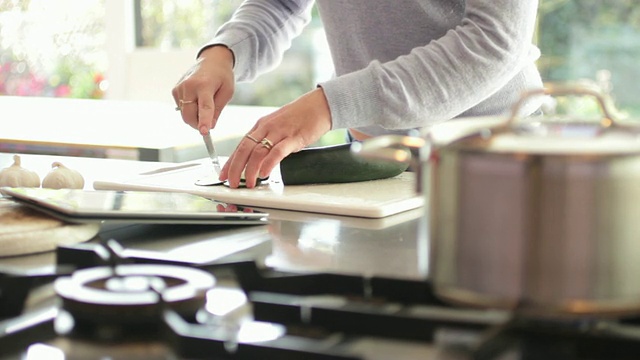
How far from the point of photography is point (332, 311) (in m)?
0.59

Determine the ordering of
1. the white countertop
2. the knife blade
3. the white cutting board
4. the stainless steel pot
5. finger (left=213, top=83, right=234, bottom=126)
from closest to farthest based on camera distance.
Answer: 1. the stainless steel pot
2. the white cutting board
3. the knife blade
4. finger (left=213, top=83, right=234, bottom=126)
5. the white countertop

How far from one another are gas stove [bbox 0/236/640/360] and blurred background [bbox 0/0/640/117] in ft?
9.03

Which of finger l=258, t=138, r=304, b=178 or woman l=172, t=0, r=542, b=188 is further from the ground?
woman l=172, t=0, r=542, b=188

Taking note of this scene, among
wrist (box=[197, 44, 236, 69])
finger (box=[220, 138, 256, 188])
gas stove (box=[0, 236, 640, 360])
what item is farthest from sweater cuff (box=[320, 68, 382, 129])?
gas stove (box=[0, 236, 640, 360])

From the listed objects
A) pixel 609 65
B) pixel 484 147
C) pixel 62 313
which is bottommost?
pixel 62 313

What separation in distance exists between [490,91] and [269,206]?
A: 41 centimetres

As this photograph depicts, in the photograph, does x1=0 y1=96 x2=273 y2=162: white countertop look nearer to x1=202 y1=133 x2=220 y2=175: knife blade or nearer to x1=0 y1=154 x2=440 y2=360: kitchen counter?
x1=202 y1=133 x2=220 y2=175: knife blade

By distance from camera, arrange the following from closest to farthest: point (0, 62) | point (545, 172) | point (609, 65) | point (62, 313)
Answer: point (545, 172) → point (62, 313) → point (609, 65) → point (0, 62)

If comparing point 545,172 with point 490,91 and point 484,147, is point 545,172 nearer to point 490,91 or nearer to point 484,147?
point 484,147

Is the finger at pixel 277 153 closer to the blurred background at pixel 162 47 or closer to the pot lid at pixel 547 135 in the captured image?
the pot lid at pixel 547 135

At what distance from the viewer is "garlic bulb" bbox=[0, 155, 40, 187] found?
1173 mm

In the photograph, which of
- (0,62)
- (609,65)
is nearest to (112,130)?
(609,65)

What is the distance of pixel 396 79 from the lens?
4.19 ft

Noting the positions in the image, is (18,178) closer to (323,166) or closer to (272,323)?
(323,166)
